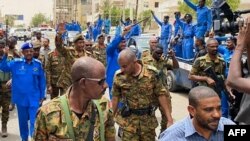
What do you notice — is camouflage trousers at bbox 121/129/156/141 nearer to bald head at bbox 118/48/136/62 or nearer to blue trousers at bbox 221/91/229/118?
bald head at bbox 118/48/136/62

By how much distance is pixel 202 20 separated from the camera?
488 inches

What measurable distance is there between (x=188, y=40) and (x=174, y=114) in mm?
4047

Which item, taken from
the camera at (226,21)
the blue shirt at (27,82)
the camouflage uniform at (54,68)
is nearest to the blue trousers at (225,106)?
the blue shirt at (27,82)

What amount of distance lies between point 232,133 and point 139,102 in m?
2.40

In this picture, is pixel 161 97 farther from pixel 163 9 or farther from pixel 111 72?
pixel 163 9

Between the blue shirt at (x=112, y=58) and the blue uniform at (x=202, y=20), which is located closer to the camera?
the blue shirt at (x=112, y=58)

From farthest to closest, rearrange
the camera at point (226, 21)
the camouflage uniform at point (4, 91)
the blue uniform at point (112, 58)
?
the blue uniform at point (112, 58) < the camouflage uniform at point (4, 91) < the camera at point (226, 21)

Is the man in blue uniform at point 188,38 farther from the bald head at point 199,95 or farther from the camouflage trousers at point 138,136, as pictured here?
the bald head at point 199,95

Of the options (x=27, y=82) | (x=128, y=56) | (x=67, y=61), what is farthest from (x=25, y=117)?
(x=128, y=56)

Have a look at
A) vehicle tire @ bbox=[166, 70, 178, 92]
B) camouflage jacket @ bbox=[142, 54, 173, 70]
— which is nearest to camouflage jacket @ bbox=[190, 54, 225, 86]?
camouflage jacket @ bbox=[142, 54, 173, 70]

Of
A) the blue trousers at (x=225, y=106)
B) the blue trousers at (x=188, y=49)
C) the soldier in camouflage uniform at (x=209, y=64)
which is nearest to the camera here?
the soldier in camouflage uniform at (x=209, y=64)

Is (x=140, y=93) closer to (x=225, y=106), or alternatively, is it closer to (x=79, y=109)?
(x=79, y=109)

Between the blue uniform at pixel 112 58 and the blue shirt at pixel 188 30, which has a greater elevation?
the blue shirt at pixel 188 30

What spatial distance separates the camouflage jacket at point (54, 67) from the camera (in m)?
7.98
